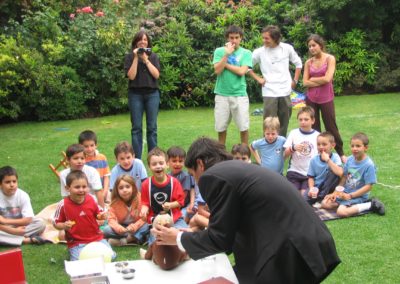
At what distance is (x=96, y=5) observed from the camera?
1292cm

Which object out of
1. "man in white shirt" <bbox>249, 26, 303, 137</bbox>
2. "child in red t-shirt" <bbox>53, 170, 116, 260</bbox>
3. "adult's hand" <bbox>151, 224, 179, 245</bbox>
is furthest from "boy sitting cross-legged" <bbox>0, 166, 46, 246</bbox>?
"man in white shirt" <bbox>249, 26, 303, 137</bbox>

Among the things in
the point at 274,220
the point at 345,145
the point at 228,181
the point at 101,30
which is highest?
the point at 101,30

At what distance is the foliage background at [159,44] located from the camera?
10977 millimetres

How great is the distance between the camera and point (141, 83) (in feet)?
22.3

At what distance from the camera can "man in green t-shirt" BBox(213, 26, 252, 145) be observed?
7109 millimetres

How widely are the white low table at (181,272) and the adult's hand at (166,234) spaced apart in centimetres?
25

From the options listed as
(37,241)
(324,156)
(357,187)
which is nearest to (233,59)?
(324,156)

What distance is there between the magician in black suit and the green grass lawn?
1.37 metres

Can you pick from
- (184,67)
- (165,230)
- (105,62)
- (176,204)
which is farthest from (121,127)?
(165,230)

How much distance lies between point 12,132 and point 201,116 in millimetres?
3649

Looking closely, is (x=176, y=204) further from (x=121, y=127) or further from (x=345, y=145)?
(x=121, y=127)

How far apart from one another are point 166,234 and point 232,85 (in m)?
4.14

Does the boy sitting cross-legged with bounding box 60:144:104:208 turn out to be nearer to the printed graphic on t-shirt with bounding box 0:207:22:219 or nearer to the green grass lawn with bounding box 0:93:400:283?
the printed graphic on t-shirt with bounding box 0:207:22:219

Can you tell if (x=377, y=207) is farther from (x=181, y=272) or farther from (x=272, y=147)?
(x=181, y=272)
